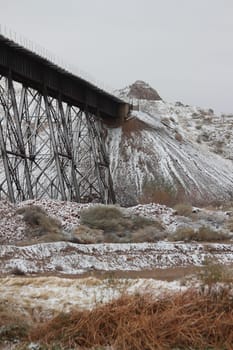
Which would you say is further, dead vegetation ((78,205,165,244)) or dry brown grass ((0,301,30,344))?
dead vegetation ((78,205,165,244))

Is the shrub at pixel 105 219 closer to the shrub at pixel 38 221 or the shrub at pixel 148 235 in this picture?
the shrub at pixel 148 235

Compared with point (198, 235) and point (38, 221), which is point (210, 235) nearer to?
point (198, 235)

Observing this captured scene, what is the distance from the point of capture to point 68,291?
309 inches

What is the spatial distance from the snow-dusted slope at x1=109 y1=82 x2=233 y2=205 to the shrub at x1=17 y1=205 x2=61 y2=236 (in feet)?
80.2

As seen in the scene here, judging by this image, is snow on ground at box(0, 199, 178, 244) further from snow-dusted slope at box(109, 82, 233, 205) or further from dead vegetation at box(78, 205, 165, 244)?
snow-dusted slope at box(109, 82, 233, 205)

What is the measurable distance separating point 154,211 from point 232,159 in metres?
32.1

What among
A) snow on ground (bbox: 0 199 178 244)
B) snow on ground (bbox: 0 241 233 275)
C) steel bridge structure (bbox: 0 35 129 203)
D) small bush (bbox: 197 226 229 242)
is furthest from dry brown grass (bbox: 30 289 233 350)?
steel bridge structure (bbox: 0 35 129 203)

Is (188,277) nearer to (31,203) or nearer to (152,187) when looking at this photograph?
(31,203)

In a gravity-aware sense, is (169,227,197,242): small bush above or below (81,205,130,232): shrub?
below

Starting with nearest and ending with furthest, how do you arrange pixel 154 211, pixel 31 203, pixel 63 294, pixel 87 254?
pixel 63 294 < pixel 87 254 < pixel 31 203 < pixel 154 211

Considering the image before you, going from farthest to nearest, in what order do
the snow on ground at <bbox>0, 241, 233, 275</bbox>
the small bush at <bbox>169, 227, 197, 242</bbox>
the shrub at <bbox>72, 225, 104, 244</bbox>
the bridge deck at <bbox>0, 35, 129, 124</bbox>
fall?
1. the bridge deck at <bbox>0, 35, 129, 124</bbox>
2. the small bush at <bbox>169, 227, 197, 242</bbox>
3. the shrub at <bbox>72, 225, 104, 244</bbox>
4. the snow on ground at <bbox>0, 241, 233, 275</bbox>

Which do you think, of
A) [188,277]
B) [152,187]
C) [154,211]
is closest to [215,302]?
[188,277]

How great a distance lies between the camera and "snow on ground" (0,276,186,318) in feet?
24.4

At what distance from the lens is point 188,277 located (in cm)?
806
